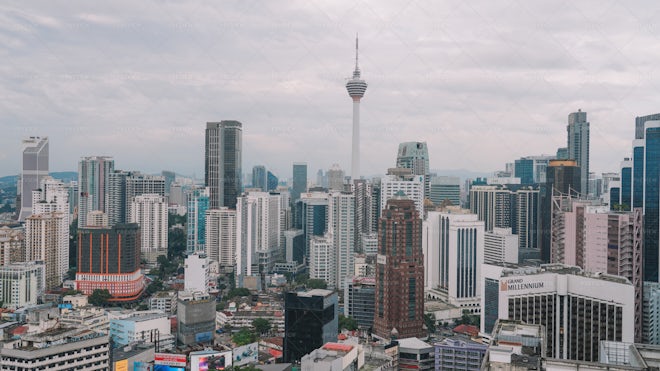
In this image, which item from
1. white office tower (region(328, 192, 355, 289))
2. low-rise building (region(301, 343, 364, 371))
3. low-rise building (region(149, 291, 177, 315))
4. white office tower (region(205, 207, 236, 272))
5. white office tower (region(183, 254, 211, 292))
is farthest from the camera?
white office tower (region(205, 207, 236, 272))

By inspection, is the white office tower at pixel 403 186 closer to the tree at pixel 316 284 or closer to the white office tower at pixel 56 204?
the tree at pixel 316 284

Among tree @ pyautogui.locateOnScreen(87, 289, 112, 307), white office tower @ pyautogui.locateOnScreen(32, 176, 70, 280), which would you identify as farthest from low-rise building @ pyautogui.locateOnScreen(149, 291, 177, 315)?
white office tower @ pyautogui.locateOnScreen(32, 176, 70, 280)

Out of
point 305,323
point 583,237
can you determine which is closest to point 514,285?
point 305,323

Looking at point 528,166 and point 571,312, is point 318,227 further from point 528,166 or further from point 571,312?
point 571,312

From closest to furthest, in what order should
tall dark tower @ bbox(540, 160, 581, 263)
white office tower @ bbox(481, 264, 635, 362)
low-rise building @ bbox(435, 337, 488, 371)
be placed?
white office tower @ bbox(481, 264, 635, 362) < low-rise building @ bbox(435, 337, 488, 371) < tall dark tower @ bbox(540, 160, 581, 263)

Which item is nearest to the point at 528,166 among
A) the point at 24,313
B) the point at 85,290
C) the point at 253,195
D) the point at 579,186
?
the point at 579,186

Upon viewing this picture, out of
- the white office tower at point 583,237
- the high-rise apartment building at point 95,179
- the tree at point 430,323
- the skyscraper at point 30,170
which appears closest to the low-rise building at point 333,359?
the white office tower at point 583,237

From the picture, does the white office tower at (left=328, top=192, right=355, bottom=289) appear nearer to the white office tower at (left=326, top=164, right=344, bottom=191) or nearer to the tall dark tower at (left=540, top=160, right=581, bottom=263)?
the tall dark tower at (left=540, top=160, right=581, bottom=263)
